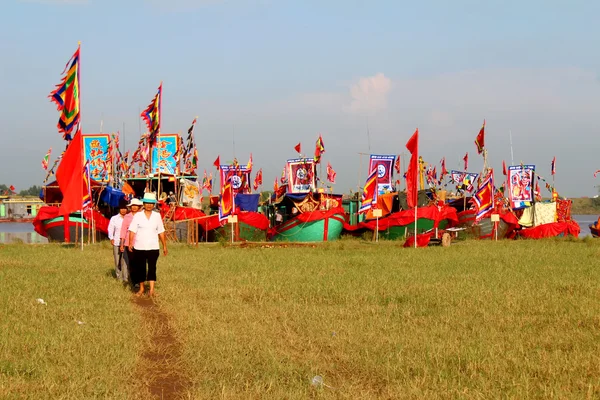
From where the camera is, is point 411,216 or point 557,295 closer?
point 557,295

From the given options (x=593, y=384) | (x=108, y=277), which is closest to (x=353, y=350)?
(x=593, y=384)

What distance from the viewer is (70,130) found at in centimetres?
1966

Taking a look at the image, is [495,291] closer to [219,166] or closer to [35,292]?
[35,292]

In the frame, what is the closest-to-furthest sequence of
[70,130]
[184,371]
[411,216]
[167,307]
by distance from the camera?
[184,371] < [167,307] < [70,130] < [411,216]

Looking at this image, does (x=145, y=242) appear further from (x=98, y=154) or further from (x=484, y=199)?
(x=98, y=154)

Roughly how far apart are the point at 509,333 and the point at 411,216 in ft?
75.9

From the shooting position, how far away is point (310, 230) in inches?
1204

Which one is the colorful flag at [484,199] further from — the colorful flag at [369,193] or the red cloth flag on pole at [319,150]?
the red cloth flag on pole at [319,150]

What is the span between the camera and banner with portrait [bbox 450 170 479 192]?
1523 inches

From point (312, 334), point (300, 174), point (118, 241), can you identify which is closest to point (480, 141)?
point (300, 174)

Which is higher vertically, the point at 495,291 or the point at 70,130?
the point at 70,130

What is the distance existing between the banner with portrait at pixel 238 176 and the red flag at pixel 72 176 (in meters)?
15.0

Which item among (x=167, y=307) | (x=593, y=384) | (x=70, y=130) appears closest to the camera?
(x=593, y=384)

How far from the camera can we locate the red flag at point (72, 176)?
1972cm
